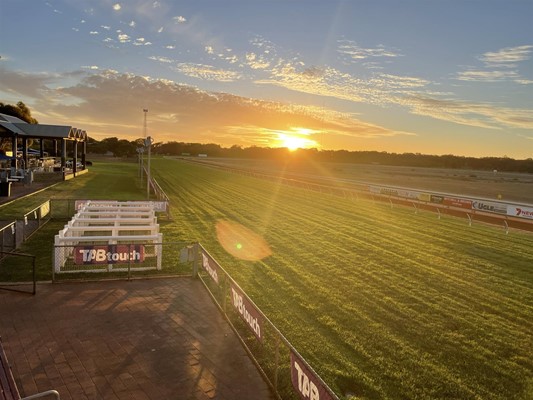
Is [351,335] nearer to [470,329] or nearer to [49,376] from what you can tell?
[470,329]

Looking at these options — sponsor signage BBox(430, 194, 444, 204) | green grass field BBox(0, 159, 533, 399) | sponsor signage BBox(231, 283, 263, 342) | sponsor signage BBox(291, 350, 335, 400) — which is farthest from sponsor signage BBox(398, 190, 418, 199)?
sponsor signage BBox(291, 350, 335, 400)

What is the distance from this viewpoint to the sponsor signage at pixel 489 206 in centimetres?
2895

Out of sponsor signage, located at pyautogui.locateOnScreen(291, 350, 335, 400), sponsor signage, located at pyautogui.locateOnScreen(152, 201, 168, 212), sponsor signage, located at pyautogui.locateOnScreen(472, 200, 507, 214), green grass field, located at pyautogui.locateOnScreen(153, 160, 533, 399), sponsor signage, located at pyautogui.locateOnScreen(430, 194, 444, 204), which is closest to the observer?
sponsor signage, located at pyautogui.locateOnScreen(291, 350, 335, 400)

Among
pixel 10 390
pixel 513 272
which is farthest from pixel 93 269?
pixel 513 272

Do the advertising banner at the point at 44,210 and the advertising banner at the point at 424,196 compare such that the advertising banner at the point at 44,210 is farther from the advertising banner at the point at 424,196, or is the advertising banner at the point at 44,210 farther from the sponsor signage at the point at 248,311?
the advertising banner at the point at 424,196

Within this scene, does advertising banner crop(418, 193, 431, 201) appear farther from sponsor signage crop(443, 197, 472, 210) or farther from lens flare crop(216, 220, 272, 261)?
lens flare crop(216, 220, 272, 261)

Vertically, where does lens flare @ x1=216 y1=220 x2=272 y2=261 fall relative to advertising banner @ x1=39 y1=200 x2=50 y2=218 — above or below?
below

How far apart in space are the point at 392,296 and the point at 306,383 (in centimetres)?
745

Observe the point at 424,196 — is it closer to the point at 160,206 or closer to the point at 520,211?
the point at 520,211

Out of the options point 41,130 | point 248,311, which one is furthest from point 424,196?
point 41,130

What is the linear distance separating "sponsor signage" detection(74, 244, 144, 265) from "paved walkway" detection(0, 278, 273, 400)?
0.99 m

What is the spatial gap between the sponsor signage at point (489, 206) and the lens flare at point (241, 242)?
17.9 metres

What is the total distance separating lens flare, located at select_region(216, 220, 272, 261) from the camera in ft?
57.8

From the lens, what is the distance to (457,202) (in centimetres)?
3231
